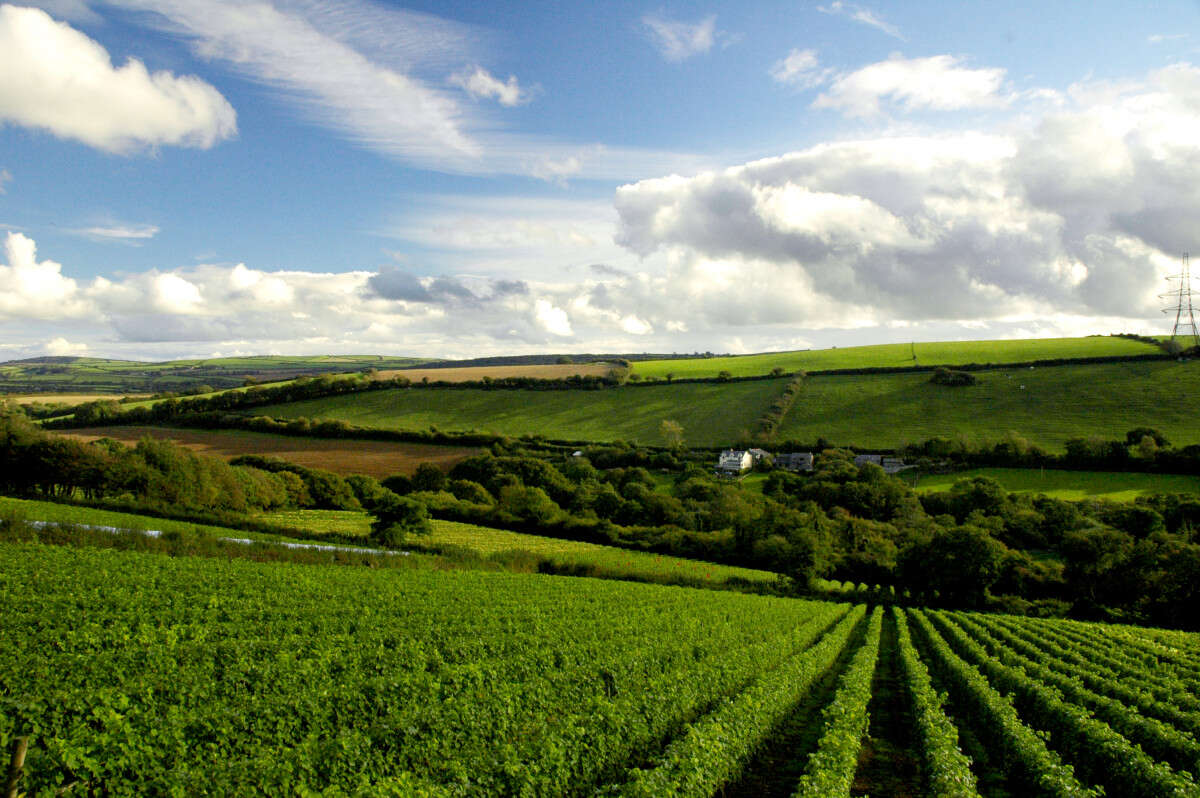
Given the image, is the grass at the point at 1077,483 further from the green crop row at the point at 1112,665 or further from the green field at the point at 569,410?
the green crop row at the point at 1112,665

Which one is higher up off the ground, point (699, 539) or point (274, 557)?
point (274, 557)

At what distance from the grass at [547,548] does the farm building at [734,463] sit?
94.7 feet

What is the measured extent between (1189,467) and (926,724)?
3390 inches

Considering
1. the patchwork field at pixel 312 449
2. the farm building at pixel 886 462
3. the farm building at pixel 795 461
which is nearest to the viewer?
the patchwork field at pixel 312 449

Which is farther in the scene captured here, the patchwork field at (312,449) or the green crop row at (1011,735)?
the patchwork field at (312,449)

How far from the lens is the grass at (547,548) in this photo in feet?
167

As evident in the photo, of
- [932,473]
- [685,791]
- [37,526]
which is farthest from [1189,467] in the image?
[37,526]

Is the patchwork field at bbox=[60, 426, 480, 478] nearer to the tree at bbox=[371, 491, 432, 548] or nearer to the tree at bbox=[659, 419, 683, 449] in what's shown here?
the tree at bbox=[371, 491, 432, 548]

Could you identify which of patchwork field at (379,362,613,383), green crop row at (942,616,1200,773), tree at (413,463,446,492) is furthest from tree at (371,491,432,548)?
patchwork field at (379,362,613,383)

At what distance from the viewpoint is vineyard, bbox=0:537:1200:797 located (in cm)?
1070

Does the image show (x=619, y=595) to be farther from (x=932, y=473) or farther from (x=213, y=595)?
(x=932, y=473)

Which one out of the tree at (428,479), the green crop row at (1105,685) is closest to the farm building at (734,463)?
the tree at (428,479)

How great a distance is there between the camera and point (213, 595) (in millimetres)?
22141

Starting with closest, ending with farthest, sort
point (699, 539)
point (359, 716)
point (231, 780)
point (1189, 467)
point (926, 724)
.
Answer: point (231, 780) < point (359, 716) < point (926, 724) < point (699, 539) < point (1189, 467)
